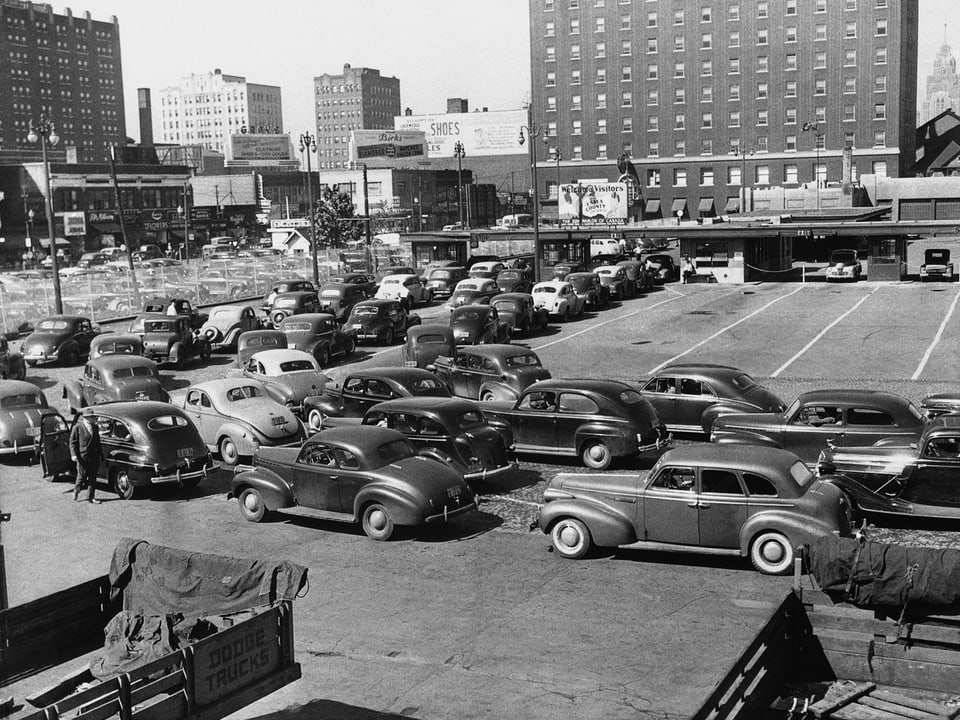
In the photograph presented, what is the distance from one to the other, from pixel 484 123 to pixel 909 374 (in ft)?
425

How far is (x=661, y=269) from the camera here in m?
57.1

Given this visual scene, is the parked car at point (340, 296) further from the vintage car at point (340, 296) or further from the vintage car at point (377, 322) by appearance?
the vintage car at point (377, 322)

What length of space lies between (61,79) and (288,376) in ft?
426

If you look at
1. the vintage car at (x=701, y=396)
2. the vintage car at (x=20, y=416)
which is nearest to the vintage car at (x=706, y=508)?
the vintage car at (x=701, y=396)

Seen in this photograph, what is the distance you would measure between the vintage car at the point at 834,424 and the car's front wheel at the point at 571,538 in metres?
4.11

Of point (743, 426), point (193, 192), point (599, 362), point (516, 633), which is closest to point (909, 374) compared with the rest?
point (599, 362)

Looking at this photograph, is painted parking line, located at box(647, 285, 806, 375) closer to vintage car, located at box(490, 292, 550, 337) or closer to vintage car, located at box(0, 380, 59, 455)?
vintage car, located at box(490, 292, 550, 337)

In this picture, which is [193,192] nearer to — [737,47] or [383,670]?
[737,47]

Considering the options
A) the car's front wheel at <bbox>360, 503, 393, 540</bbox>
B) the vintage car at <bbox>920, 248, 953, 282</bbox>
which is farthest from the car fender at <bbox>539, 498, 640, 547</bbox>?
the vintage car at <bbox>920, 248, 953, 282</bbox>

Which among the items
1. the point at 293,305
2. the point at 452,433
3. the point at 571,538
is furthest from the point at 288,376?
the point at 293,305

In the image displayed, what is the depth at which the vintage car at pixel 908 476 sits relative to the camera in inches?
597

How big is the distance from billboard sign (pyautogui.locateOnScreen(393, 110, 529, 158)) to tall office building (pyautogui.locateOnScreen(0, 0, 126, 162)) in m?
42.4

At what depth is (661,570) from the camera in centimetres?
1421

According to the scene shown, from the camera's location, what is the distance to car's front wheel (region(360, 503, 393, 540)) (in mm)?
15688
